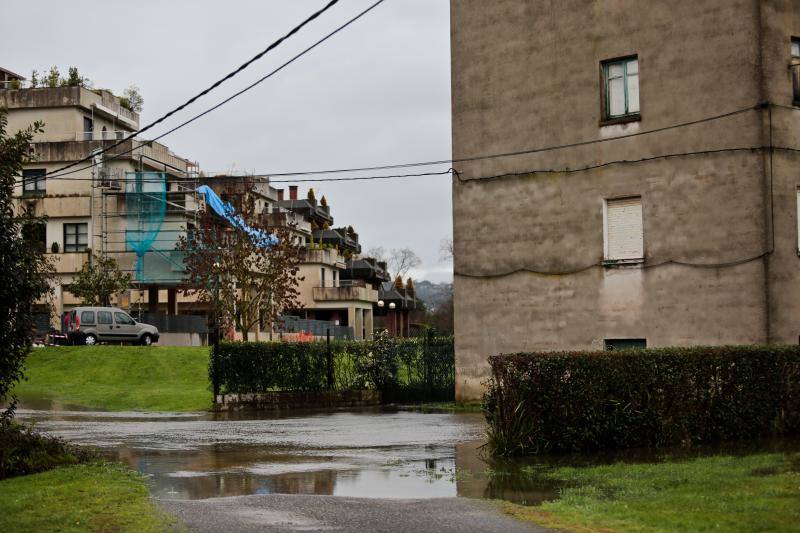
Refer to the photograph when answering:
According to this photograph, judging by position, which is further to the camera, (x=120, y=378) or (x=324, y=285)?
(x=324, y=285)

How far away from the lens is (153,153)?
70.2 metres

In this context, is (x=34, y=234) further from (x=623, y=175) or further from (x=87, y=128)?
(x=87, y=128)

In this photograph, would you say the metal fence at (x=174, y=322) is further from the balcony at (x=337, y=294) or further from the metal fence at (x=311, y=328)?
the balcony at (x=337, y=294)

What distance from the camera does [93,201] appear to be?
6519cm

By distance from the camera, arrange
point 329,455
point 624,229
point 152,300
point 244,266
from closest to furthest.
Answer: point 329,455, point 624,229, point 244,266, point 152,300

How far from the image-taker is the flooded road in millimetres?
12680

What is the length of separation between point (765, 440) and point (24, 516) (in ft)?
37.2

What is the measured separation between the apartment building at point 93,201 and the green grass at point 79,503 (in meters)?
50.9

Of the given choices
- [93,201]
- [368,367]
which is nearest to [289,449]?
[368,367]

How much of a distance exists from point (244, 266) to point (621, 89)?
852 inches

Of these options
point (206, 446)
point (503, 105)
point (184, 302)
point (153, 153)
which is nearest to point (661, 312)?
point (503, 105)

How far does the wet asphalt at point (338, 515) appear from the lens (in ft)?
31.5

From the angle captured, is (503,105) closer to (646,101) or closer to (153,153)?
(646,101)

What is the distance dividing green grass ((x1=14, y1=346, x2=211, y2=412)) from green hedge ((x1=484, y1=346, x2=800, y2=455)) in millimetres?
15446
